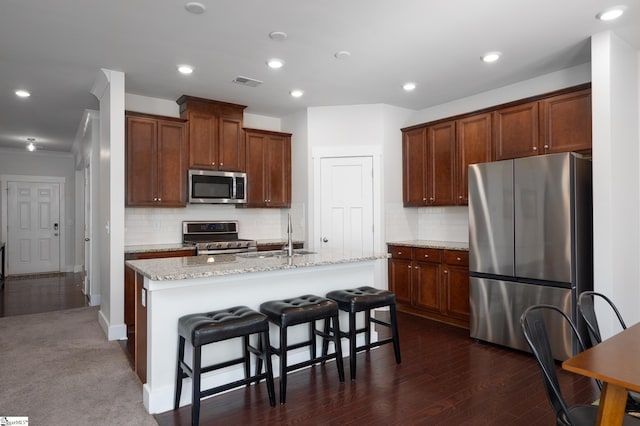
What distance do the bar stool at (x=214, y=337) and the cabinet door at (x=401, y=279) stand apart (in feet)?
8.77

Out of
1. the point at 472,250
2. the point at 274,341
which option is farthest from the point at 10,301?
the point at 472,250

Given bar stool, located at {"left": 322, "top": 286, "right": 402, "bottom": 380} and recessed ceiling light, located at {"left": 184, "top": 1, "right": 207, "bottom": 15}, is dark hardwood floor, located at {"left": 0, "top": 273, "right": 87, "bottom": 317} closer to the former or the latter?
bar stool, located at {"left": 322, "top": 286, "right": 402, "bottom": 380}

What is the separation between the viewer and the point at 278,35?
10.5 ft

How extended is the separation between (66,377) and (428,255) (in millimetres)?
3755

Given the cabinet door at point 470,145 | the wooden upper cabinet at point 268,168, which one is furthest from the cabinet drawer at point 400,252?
the wooden upper cabinet at point 268,168

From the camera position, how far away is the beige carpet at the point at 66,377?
2.52 m

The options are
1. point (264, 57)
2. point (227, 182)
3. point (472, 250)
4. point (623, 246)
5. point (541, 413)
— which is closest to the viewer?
point (541, 413)

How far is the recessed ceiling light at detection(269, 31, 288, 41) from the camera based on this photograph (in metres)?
3.17

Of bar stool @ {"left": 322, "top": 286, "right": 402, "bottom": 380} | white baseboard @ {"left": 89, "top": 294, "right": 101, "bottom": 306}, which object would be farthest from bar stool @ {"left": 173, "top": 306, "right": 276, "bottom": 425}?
white baseboard @ {"left": 89, "top": 294, "right": 101, "bottom": 306}

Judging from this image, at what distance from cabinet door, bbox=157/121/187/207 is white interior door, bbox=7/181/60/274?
5.41 metres

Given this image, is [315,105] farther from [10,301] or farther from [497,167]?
[10,301]

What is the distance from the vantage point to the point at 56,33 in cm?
313

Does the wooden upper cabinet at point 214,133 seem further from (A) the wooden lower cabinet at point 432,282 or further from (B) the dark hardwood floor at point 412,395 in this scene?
(B) the dark hardwood floor at point 412,395

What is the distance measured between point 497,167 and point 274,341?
2.62m
